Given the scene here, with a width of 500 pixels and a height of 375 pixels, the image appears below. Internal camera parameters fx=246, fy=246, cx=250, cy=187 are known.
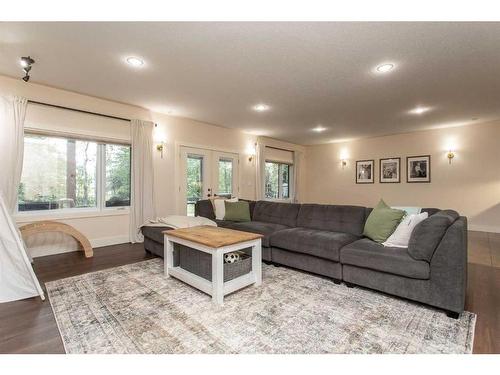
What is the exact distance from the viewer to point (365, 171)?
7.14 metres

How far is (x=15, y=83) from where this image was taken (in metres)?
3.32

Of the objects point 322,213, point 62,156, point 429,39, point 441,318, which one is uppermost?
point 429,39

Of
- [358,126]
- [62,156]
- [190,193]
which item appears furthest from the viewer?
[358,126]

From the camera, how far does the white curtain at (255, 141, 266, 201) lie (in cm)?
664

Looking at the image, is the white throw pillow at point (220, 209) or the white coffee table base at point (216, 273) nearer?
the white coffee table base at point (216, 273)

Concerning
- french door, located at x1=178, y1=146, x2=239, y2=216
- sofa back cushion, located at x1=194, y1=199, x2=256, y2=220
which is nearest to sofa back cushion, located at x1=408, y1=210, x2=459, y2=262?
sofa back cushion, located at x1=194, y1=199, x2=256, y2=220

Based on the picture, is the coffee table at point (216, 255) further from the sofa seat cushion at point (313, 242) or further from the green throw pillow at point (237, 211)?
the green throw pillow at point (237, 211)

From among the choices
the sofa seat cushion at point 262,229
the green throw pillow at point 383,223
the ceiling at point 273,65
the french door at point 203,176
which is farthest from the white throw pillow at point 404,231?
the french door at point 203,176

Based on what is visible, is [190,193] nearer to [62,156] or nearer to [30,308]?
[62,156]

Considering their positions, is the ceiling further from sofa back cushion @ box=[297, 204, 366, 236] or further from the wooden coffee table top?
the wooden coffee table top

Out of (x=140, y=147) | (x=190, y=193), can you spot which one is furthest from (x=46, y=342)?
(x=190, y=193)

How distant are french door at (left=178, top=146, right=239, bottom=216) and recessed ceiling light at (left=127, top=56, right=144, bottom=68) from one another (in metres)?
2.33

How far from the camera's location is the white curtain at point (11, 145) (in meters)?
3.17

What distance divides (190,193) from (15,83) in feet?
10.4
